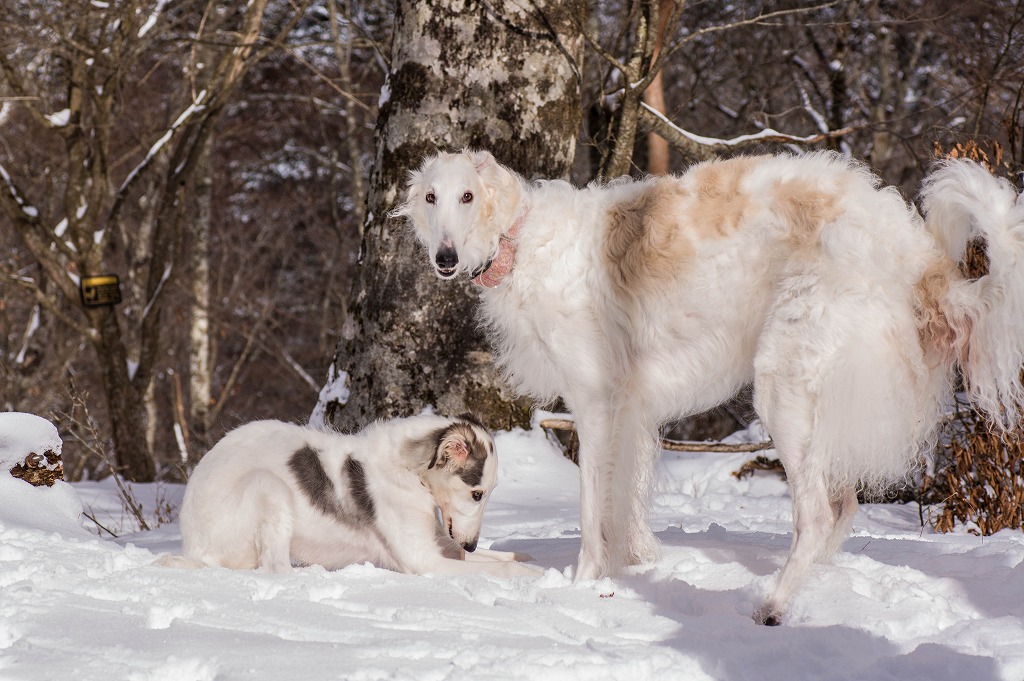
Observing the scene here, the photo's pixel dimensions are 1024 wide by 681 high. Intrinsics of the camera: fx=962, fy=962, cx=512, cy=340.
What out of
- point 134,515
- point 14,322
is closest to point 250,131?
point 14,322

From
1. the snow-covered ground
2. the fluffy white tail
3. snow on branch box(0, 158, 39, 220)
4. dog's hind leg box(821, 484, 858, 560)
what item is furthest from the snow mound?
snow on branch box(0, 158, 39, 220)

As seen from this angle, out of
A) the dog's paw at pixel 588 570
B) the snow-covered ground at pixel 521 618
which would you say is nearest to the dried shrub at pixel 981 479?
the snow-covered ground at pixel 521 618

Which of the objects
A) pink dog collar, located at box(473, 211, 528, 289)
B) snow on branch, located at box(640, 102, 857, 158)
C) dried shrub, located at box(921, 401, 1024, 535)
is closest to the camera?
pink dog collar, located at box(473, 211, 528, 289)

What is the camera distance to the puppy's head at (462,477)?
12.5 feet

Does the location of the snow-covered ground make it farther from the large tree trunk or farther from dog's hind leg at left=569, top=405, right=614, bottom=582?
the large tree trunk

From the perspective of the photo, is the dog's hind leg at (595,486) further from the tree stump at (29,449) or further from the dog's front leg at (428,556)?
the tree stump at (29,449)

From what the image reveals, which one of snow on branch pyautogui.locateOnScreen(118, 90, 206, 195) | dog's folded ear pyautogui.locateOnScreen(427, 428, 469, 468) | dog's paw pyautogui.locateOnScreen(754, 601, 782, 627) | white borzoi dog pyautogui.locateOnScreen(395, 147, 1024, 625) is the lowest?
dog's paw pyautogui.locateOnScreen(754, 601, 782, 627)

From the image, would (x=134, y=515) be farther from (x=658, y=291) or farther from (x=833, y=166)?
(x=833, y=166)

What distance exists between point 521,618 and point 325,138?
1304 cm

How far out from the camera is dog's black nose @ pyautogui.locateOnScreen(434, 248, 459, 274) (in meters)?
3.83

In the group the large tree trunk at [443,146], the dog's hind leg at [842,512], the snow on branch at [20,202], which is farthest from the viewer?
the snow on branch at [20,202]

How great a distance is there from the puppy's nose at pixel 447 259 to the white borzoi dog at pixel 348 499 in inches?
25.4

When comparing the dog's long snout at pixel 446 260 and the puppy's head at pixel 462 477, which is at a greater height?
the dog's long snout at pixel 446 260

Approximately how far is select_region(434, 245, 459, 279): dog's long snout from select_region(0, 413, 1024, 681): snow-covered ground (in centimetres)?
118
